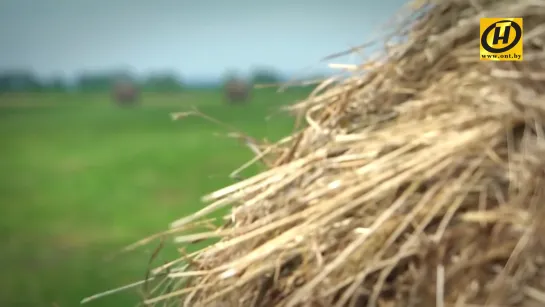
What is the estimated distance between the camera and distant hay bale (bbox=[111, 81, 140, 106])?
5.41 ft

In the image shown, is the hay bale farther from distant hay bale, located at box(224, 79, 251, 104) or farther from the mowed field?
distant hay bale, located at box(224, 79, 251, 104)

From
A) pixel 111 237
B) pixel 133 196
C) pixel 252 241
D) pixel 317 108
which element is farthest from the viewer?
pixel 133 196

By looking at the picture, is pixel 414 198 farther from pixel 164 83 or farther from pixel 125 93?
pixel 125 93

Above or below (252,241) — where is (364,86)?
above

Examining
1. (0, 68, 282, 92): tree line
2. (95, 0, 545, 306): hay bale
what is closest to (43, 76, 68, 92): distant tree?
(0, 68, 282, 92): tree line

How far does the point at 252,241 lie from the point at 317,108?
20 cm

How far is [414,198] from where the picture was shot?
0.65 m

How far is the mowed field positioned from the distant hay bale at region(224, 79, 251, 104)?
0.02m

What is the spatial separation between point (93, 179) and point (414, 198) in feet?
→ 3.87

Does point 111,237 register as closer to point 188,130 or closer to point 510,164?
point 188,130

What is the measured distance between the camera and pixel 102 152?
1.76m

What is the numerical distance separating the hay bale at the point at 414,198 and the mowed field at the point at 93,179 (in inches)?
23.4

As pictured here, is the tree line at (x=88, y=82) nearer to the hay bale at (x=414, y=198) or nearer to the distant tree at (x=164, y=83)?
the distant tree at (x=164, y=83)

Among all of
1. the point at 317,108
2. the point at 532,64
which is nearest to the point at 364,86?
the point at 317,108
